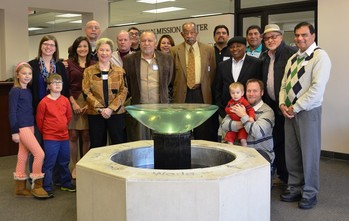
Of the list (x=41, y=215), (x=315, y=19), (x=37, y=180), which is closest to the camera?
(x=41, y=215)

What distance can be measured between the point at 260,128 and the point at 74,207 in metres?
1.84

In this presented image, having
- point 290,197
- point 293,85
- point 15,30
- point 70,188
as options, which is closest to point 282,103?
point 293,85

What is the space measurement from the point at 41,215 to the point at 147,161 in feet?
3.94

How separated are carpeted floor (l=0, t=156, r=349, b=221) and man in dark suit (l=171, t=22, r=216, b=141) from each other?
129 centimetres

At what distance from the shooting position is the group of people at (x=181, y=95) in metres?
3.70

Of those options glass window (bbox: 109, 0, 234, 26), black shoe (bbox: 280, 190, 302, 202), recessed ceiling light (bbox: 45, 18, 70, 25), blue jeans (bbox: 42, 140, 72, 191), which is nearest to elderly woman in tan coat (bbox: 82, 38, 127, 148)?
blue jeans (bbox: 42, 140, 72, 191)

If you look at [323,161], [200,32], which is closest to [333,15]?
[323,161]

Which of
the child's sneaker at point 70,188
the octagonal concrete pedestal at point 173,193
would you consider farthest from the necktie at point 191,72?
the octagonal concrete pedestal at point 173,193

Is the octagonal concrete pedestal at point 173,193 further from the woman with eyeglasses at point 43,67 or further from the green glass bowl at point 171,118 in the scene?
the woman with eyeglasses at point 43,67

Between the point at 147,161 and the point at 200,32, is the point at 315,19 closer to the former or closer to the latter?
the point at 200,32

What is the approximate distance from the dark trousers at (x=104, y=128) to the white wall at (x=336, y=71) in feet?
10.2

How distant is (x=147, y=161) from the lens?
10.3 ft

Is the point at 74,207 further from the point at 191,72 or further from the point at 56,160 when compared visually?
the point at 191,72

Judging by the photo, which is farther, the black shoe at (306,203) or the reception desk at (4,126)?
the reception desk at (4,126)
